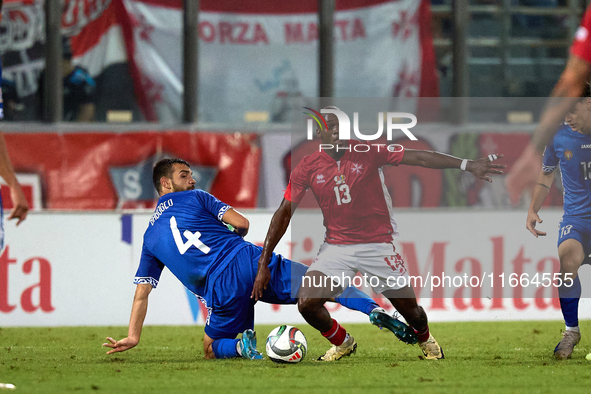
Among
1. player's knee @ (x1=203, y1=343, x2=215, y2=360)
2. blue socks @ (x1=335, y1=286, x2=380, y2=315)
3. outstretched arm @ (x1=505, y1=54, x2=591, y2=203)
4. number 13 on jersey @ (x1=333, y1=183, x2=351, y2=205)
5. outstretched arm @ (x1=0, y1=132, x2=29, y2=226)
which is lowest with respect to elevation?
player's knee @ (x1=203, y1=343, x2=215, y2=360)

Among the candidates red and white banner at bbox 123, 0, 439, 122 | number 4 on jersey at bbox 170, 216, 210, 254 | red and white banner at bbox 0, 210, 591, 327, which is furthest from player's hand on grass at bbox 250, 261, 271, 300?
red and white banner at bbox 123, 0, 439, 122

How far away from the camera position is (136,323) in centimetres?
634

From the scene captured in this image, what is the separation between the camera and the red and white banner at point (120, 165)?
1245cm

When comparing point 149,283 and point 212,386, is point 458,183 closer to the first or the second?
point 149,283

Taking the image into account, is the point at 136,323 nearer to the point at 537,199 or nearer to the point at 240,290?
the point at 240,290

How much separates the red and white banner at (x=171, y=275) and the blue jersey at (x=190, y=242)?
2.54m

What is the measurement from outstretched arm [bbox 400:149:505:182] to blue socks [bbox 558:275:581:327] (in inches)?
47.7

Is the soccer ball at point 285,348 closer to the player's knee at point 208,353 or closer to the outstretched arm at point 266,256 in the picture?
the outstretched arm at point 266,256

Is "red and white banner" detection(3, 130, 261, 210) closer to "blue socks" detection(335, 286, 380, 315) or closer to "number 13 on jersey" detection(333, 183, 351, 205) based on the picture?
"number 13 on jersey" detection(333, 183, 351, 205)

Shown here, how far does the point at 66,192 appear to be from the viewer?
1246 centimetres

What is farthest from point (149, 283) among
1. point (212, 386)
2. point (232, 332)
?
point (212, 386)

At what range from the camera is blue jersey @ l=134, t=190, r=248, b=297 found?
6.62 metres

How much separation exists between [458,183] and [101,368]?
691 cm

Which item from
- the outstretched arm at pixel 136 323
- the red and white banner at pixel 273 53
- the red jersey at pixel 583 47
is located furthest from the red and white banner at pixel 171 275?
the red jersey at pixel 583 47
